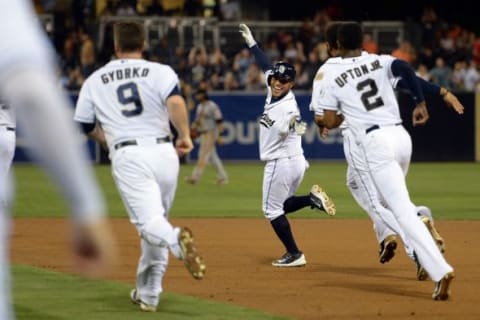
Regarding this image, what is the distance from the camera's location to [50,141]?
2992 mm

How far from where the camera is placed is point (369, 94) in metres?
9.67

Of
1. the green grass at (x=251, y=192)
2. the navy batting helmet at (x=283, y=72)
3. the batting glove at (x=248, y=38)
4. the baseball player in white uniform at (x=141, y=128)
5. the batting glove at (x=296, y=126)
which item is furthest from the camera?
the green grass at (x=251, y=192)

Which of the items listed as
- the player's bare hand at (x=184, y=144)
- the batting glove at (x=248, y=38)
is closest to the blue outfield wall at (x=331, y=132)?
the batting glove at (x=248, y=38)

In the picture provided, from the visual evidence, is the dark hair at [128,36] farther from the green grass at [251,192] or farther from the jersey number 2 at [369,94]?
the green grass at [251,192]

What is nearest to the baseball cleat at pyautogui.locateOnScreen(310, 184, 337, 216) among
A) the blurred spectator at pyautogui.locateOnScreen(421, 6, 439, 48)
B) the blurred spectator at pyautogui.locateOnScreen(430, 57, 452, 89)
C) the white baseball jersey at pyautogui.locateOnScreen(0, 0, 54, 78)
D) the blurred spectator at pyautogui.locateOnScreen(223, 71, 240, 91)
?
the white baseball jersey at pyautogui.locateOnScreen(0, 0, 54, 78)

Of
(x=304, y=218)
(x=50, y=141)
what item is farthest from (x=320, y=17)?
(x=50, y=141)

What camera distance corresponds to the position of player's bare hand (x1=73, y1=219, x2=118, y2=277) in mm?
3053

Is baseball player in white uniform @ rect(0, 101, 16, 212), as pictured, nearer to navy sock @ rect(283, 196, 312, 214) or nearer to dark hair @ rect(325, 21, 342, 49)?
navy sock @ rect(283, 196, 312, 214)

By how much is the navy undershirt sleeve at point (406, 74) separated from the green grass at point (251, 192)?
789 centimetres

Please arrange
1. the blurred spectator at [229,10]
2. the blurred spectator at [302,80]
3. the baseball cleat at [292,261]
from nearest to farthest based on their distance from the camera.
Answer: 1. the baseball cleat at [292,261]
2. the blurred spectator at [302,80]
3. the blurred spectator at [229,10]

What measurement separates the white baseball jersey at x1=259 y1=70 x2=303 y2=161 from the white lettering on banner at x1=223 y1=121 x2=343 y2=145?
18837 millimetres

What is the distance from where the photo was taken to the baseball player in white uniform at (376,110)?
9.36m

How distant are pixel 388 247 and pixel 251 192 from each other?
11.5 m

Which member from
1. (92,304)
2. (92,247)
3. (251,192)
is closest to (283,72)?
(92,304)
